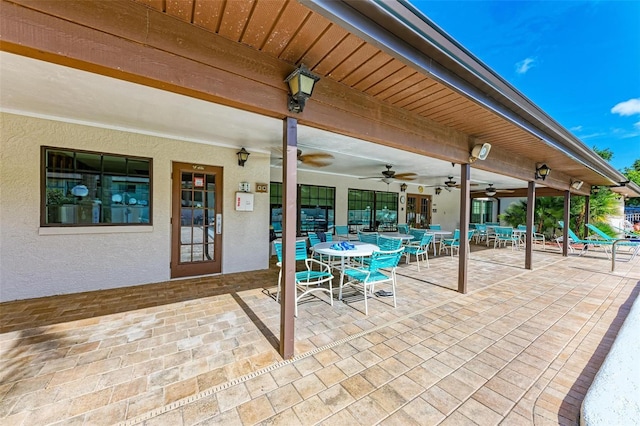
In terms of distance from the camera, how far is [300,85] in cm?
200

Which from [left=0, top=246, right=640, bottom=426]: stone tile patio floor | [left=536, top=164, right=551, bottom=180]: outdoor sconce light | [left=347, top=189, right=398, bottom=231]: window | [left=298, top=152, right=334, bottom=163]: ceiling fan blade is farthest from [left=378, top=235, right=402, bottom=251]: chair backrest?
[left=347, top=189, right=398, bottom=231]: window

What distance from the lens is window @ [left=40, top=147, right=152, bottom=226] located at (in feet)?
11.7

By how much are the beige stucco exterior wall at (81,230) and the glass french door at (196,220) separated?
0.12m

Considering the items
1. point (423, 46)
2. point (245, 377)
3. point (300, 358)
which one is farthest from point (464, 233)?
point (245, 377)

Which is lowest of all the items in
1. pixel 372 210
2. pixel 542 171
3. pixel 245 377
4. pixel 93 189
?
pixel 245 377

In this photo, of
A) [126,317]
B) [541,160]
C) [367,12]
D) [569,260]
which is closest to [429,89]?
[367,12]

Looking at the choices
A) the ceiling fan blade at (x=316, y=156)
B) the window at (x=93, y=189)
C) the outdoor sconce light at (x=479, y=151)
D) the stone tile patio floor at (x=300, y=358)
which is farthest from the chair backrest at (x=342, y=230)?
the window at (x=93, y=189)

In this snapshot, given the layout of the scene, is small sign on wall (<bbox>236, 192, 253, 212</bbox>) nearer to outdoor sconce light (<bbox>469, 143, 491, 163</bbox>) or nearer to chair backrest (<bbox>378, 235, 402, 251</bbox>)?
chair backrest (<bbox>378, 235, 402, 251</bbox>)

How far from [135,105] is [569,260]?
1057cm

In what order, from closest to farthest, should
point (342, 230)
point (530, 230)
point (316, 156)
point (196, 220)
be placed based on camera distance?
point (196, 220) < point (316, 156) < point (530, 230) < point (342, 230)

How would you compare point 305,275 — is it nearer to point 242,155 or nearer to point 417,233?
point 242,155

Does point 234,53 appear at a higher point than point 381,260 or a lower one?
higher

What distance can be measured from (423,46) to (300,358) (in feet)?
9.04

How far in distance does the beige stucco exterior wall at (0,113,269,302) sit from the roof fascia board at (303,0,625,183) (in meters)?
3.79
